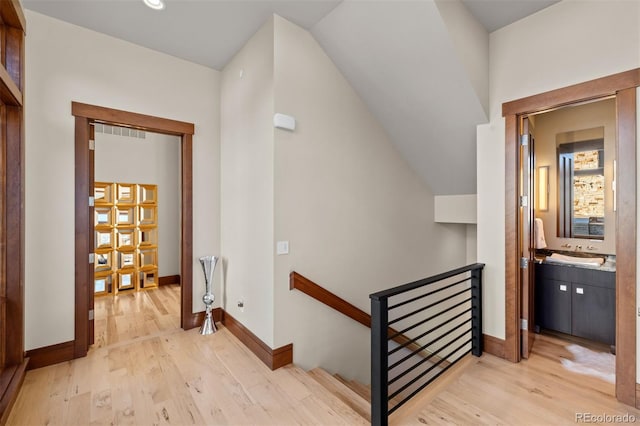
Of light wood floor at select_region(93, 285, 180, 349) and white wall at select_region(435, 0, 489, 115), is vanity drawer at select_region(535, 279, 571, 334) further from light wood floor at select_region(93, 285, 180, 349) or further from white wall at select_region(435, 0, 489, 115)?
light wood floor at select_region(93, 285, 180, 349)

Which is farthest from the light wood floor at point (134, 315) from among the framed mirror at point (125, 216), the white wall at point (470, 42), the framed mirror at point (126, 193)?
the white wall at point (470, 42)

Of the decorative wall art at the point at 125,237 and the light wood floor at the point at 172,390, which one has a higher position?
the decorative wall art at the point at 125,237

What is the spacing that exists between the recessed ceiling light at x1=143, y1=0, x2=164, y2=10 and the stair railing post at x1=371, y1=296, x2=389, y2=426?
2780 mm

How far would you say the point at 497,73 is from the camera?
2.75 m

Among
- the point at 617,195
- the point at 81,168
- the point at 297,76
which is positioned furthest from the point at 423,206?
the point at 81,168

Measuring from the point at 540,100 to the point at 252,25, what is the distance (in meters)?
2.55

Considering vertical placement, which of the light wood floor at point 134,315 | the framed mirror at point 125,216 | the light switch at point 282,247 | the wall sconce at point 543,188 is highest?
the wall sconce at point 543,188

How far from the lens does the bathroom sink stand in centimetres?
291

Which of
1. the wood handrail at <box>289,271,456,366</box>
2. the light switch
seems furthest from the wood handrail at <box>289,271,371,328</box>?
the light switch

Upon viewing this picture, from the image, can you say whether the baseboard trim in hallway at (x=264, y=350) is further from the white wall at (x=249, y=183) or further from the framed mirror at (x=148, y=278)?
the framed mirror at (x=148, y=278)

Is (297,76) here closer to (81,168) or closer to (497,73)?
(497,73)

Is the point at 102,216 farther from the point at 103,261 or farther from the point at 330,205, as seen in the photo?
the point at 330,205

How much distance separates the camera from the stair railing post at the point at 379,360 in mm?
1791

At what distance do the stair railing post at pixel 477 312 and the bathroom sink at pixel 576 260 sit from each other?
1.06 meters
